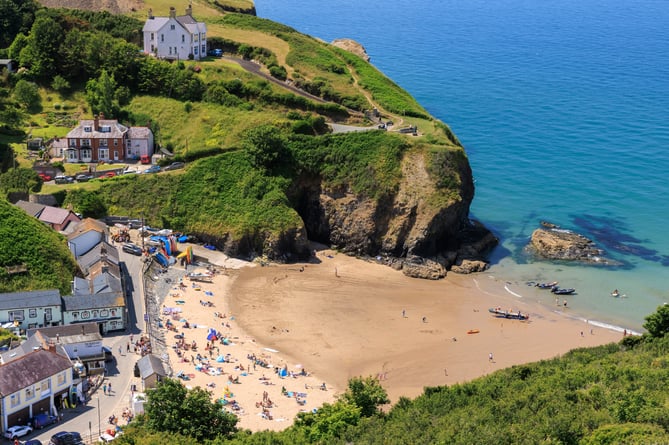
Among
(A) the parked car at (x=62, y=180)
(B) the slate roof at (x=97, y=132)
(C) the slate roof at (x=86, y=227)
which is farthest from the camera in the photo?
(B) the slate roof at (x=97, y=132)

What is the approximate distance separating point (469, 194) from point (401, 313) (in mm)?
18643

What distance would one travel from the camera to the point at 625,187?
90.4 m

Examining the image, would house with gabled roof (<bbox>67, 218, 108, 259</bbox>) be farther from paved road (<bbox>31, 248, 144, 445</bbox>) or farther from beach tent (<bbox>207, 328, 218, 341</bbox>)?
beach tent (<bbox>207, 328, 218, 341</bbox>)

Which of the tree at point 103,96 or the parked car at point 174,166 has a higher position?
the tree at point 103,96

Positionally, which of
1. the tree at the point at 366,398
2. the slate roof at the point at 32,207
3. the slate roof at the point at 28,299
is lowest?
the slate roof at the point at 28,299

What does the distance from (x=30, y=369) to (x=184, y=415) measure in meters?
10.2

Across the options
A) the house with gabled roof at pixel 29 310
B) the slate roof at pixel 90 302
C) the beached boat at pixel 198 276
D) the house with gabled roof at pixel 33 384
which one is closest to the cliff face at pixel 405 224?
the beached boat at pixel 198 276

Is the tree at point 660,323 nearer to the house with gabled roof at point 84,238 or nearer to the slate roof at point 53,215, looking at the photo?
the house with gabled roof at point 84,238

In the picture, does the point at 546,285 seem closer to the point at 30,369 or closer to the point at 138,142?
the point at 138,142

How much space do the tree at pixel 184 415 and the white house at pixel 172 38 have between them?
5953 cm

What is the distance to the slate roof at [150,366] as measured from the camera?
165 ft

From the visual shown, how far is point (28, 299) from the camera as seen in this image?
55625 millimetres

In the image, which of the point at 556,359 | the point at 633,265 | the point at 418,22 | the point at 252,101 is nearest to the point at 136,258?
the point at 252,101

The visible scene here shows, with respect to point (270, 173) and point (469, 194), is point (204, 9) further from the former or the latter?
point (469, 194)
